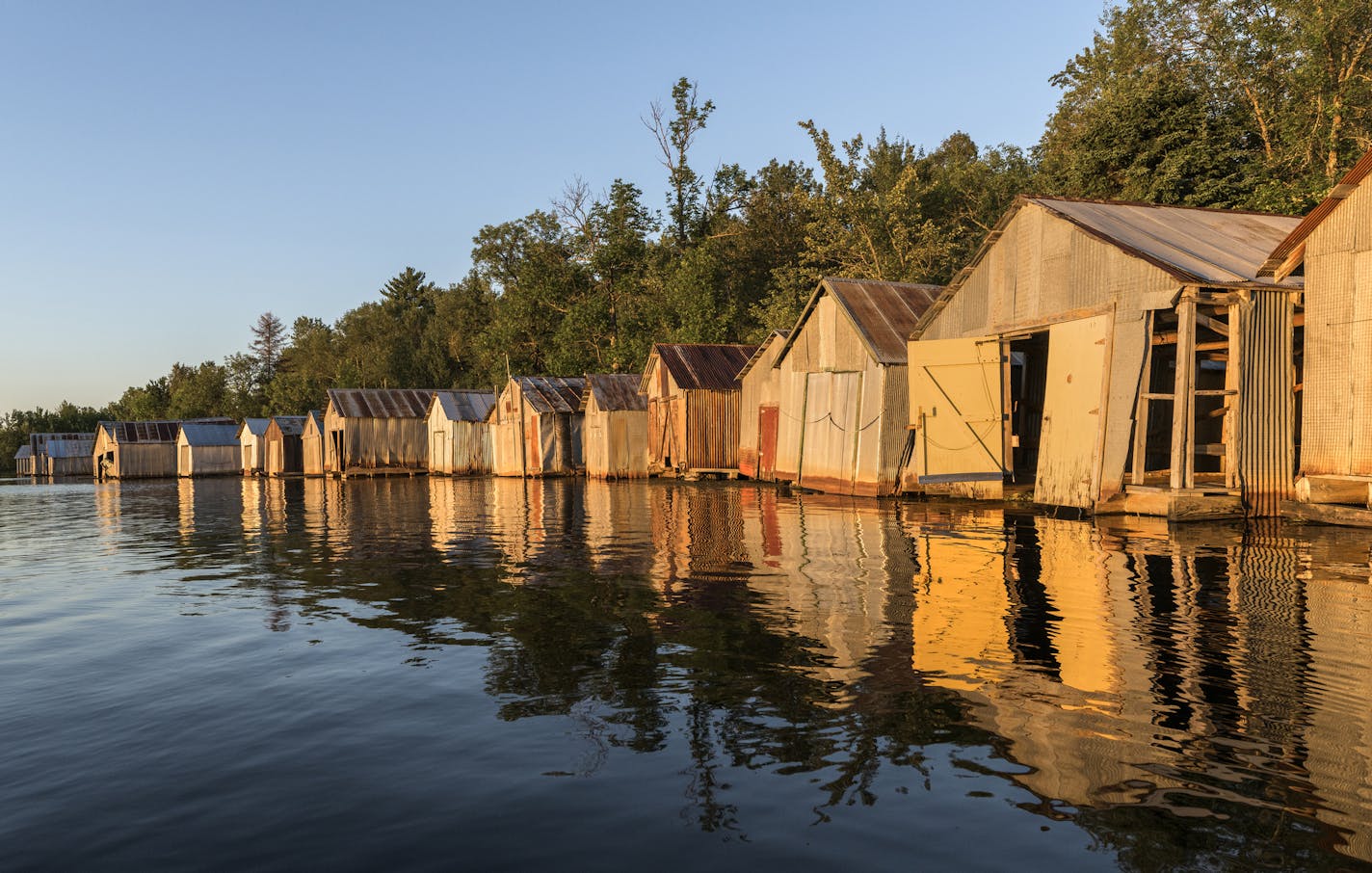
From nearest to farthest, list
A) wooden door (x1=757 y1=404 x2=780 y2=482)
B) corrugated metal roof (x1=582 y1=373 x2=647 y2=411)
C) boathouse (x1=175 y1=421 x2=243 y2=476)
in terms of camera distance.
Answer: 1. wooden door (x1=757 y1=404 x2=780 y2=482)
2. corrugated metal roof (x1=582 y1=373 x2=647 y2=411)
3. boathouse (x1=175 y1=421 x2=243 y2=476)

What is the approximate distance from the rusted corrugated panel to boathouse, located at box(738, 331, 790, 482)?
4.25 m

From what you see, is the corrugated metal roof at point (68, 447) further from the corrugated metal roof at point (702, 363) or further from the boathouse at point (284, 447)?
the corrugated metal roof at point (702, 363)

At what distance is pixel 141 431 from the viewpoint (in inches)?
2803

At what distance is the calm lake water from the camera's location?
3.95 meters

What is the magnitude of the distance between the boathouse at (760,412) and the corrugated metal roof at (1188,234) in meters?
11.7

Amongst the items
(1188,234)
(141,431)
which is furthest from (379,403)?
(1188,234)

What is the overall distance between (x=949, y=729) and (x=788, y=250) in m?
53.3

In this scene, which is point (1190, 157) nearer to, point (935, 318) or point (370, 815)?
point (935, 318)

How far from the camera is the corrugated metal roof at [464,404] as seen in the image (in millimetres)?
50969

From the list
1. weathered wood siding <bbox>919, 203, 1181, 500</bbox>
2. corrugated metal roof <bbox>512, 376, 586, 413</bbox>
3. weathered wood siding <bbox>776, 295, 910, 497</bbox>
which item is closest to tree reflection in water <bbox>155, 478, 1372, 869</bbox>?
weathered wood siding <bbox>919, 203, 1181, 500</bbox>

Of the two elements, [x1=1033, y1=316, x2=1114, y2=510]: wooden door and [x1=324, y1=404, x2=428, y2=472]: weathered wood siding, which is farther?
[x1=324, y1=404, x2=428, y2=472]: weathered wood siding

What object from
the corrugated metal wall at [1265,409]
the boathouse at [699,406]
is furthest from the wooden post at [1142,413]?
the boathouse at [699,406]

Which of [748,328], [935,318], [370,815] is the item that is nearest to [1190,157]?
[935,318]

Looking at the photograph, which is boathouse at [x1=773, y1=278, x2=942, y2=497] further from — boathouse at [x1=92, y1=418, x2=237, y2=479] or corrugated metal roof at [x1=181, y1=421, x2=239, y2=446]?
boathouse at [x1=92, y1=418, x2=237, y2=479]
